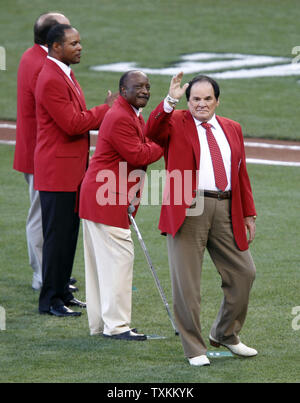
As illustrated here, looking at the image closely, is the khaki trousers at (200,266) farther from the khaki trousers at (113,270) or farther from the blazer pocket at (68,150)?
the blazer pocket at (68,150)

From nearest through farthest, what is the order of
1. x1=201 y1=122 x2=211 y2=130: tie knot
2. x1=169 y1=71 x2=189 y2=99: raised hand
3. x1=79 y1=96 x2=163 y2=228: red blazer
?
1. x1=169 y1=71 x2=189 y2=99: raised hand
2. x1=201 y1=122 x2=211 y2=130: tie knot
3. x1=79 y1=96 x2=163 y2=228: red blazer

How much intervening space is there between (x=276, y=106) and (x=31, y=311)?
1213 centimetres

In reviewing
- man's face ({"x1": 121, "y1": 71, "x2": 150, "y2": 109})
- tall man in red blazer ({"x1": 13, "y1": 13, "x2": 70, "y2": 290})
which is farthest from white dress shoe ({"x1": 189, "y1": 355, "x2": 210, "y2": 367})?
tall man in red blazer ({"x1": 13, "y1": 13, "x2": 70, "y2": 290})

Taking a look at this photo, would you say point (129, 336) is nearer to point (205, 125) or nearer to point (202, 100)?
point (205, 125)

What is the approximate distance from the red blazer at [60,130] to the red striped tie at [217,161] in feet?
4.72

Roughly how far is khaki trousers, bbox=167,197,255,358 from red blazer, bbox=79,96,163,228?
706 millimetres

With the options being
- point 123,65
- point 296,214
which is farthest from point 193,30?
point 296,214

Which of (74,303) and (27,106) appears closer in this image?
(74,303)

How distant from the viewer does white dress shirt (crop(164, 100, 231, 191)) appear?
21.5 feet

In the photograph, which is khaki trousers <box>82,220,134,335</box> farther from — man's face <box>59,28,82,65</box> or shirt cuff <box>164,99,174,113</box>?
man's face <box>59,28,82,65</box>

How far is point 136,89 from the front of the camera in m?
7.03

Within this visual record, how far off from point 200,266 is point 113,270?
89 cm

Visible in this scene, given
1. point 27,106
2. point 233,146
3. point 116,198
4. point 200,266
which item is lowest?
point 200,266

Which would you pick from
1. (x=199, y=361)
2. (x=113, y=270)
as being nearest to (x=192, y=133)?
(x=113, y=270)
